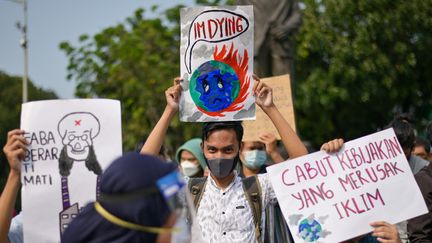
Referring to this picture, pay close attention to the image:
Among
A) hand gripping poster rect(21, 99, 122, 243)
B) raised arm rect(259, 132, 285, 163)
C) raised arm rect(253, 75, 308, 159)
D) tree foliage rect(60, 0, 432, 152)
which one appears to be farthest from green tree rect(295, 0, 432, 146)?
hand gripping poster rect(21, 99, 122, 243)

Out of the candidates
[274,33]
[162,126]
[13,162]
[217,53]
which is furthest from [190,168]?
[13,162]

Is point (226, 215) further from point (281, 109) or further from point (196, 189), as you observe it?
point (281, 109)

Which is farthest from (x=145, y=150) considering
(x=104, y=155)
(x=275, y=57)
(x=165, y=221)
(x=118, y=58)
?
(x=118, y=58)

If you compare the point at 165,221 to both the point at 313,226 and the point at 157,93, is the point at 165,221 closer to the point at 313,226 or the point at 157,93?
the point at 313,226

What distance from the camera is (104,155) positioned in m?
4.27

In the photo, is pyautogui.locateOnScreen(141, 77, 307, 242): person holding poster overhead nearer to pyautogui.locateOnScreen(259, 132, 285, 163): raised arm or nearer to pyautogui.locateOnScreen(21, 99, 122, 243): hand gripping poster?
pyautogui.locateOnScreen(21, 99, 122, 243): hand gripping poster

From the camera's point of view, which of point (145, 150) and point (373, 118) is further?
point (373, 118)

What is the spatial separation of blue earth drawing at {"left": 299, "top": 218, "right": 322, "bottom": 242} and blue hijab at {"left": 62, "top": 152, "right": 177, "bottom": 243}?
1.92 m

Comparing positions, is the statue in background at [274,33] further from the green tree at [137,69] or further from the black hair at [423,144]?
the green tree at [137,69]

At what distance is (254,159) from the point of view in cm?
621

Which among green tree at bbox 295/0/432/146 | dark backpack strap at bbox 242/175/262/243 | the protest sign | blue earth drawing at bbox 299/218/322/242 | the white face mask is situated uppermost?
green tree at bbox 295/0/432/146

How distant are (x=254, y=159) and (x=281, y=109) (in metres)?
0.51

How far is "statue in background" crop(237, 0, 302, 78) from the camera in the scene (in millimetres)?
7926

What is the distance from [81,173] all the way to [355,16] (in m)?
17.9
